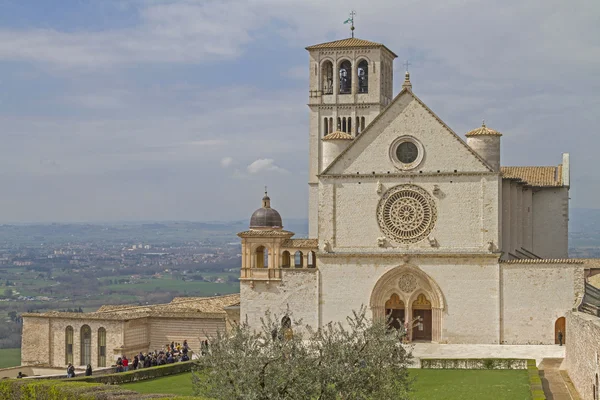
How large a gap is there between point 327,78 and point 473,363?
25.1m

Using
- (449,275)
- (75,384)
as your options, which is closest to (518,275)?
(449,275)

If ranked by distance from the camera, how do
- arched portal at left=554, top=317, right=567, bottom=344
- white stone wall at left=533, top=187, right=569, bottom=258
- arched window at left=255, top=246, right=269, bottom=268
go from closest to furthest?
arched portal at left=554, top=317, right=567, bottom=344, arched window at left=255, top=246, right=269, bottom=268, white stone wall at left=533, top=187, right=569, bottom=258

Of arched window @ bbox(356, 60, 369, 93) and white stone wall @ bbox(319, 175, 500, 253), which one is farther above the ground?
arched window @ bbox(356, 60, 369, 93)

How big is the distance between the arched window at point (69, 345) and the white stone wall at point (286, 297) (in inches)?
339

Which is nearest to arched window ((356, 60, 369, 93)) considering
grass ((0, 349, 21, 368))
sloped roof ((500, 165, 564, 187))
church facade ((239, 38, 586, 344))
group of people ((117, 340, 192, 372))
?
sloped roof ((500, 165, 564, 187))

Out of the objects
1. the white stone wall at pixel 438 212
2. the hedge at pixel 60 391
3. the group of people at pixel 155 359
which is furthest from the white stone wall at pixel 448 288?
the hedge at pixel 60 391

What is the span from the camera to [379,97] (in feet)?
201

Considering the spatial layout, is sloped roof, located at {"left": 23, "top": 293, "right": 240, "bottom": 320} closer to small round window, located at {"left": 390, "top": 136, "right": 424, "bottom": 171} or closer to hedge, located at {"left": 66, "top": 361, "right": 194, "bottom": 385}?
hedge, located at {"left": 66, "top": 361, "right": 194, "bottom": 385}

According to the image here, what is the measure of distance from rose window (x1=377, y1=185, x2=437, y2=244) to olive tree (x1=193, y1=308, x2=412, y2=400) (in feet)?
66.5

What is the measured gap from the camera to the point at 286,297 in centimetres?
4950

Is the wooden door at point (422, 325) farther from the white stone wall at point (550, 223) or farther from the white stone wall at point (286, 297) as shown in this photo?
the white stone wall at point (550, 223)

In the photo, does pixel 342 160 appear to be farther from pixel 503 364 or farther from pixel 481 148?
pixel 503 364

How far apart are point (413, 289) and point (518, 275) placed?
4887 millimetres

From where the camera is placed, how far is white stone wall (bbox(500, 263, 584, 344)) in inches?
1806
